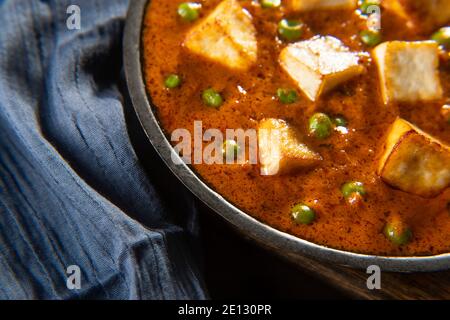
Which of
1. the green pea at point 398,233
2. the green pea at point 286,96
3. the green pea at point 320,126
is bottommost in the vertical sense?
the green pea at point 398,233

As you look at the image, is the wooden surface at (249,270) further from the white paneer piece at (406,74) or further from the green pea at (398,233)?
the white paneer piece at (406,74)

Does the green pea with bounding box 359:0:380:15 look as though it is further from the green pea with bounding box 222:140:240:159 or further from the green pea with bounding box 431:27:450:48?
the green pea with bounding box 222:140:240:159

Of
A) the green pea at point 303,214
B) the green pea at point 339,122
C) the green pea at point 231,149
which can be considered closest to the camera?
the green pea at point 303,214

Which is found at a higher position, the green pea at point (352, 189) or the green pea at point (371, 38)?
the green pea at point (371, 38)

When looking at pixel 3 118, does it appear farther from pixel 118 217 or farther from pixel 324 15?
pixel 324 15

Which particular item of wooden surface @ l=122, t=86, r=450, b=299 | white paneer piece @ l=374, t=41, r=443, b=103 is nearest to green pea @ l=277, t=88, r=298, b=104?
white paneer piece @ l=374, t=41, r=443, b=103

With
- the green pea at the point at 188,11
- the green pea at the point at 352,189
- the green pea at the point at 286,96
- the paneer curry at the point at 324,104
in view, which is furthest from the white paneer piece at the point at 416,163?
the green pea at the point at 188,11
